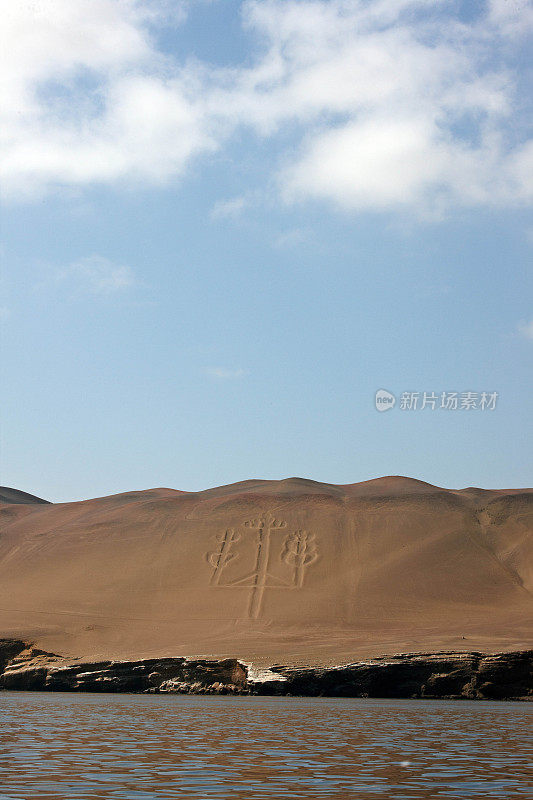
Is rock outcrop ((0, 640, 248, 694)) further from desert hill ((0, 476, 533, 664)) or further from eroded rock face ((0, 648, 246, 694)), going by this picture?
desert hill ((0, 476, 533, 664))

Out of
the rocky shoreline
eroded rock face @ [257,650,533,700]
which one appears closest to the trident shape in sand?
the rocky shoreline

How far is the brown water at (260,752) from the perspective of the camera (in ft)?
38.8

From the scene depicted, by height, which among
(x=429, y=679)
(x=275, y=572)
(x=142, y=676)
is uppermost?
(x=275, y=572)

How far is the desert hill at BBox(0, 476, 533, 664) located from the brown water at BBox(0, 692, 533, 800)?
14.6m

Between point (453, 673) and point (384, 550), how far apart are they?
105 feet

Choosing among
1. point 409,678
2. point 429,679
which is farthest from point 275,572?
point 429,679

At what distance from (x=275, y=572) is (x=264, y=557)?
9.76 feet

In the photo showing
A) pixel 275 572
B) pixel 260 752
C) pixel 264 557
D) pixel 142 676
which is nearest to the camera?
pixel 260 752

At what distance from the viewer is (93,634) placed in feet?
173

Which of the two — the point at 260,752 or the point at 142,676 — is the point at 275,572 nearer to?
the point at 142,676

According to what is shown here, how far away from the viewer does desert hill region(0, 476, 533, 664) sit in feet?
164

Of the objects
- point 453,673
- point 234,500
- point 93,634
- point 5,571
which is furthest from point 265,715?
point 234,500

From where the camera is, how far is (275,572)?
214 ft

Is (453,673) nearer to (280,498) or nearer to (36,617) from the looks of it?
(36,617)
